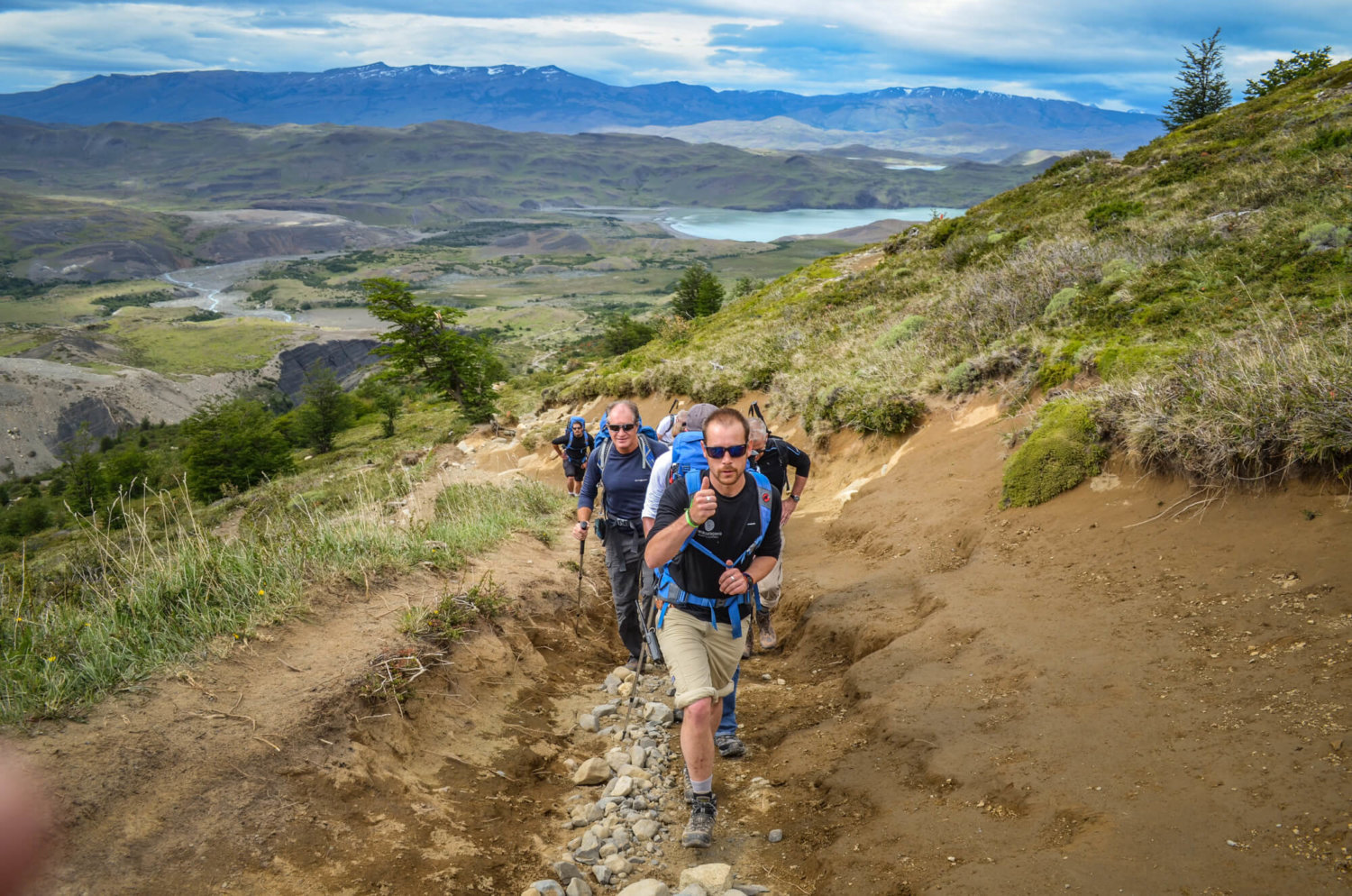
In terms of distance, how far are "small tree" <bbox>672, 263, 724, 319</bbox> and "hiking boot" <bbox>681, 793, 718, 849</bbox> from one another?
46.0m

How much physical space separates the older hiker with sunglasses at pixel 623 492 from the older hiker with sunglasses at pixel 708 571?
6.77 feet

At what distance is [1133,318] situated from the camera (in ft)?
33.2

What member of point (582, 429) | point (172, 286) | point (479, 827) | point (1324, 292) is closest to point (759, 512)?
point (479, 827)

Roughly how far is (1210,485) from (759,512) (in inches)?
166

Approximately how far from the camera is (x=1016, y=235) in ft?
66.3

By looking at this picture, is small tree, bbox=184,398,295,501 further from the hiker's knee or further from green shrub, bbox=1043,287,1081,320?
the hiker's knee

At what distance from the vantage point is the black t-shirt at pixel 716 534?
4305 millimetres

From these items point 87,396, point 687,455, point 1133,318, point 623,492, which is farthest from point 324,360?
point 687,455

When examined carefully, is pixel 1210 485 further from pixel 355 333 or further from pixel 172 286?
pixel 172 286

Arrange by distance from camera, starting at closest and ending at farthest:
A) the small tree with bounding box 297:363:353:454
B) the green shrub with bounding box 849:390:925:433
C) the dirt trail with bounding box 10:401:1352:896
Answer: the dirt trail with bounding box 10:401:1352:896 < the green shrub with bounding box 849:390:925:433 < the small tree with bounding box 297:363:353:454

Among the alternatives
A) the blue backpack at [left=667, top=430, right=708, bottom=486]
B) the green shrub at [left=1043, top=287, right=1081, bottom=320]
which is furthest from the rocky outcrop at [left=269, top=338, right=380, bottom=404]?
the blue backpack at [left=667, top=430, right=708, bottom=486]

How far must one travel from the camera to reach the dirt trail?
351 cm

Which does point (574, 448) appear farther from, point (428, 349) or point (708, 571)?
point (428, 349)

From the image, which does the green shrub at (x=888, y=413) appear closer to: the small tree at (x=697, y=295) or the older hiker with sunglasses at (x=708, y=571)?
the older hiker with sunglasses at (x=708, y=571)
